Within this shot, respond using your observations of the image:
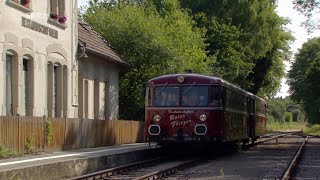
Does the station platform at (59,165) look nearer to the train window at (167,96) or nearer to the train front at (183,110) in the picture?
the train front at (183,110)

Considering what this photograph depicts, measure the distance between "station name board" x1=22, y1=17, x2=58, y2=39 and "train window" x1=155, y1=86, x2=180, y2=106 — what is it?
16.7ft

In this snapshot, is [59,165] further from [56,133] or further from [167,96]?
[167,96]

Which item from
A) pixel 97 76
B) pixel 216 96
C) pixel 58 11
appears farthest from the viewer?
pixel 97 76

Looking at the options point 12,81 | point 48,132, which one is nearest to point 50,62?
point 12,81

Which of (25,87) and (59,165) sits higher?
(25,87)

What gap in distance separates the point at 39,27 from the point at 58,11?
243cm

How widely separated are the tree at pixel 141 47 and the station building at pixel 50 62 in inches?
97.2

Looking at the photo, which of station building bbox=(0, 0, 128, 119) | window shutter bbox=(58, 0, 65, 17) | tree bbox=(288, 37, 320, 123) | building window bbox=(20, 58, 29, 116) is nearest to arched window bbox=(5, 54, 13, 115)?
station building bbox=(0, 0, 128, 119)

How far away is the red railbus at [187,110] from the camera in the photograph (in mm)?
19766

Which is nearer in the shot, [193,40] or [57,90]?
[57,90]

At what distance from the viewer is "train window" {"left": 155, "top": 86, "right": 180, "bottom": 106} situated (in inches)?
799

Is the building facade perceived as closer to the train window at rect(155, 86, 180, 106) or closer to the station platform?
the train window at rect(155, 86, 180, 106)

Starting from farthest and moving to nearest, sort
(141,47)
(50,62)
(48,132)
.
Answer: (141,47) → (50,62) → (48,132)

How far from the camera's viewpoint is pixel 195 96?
20.2 metres
